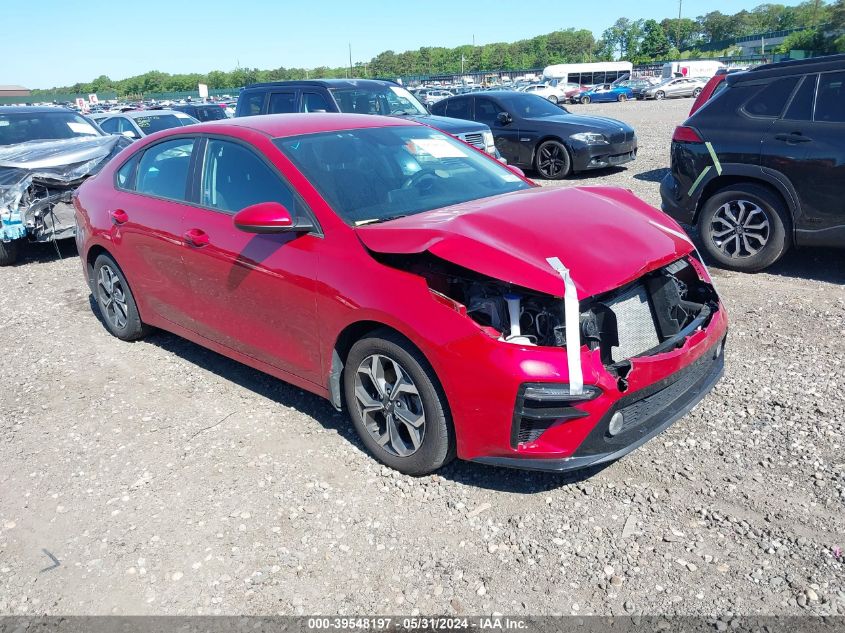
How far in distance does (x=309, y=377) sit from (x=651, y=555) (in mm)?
1964

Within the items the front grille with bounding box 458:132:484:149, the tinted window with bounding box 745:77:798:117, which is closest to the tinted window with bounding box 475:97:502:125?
the front grille with bounding box 458:132:484:149

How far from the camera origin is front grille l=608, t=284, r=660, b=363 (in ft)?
10.4

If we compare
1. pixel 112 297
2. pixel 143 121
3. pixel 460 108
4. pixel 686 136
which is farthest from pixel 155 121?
pixel 686 136

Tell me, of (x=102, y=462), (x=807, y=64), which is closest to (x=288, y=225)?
(x=102, y=462)

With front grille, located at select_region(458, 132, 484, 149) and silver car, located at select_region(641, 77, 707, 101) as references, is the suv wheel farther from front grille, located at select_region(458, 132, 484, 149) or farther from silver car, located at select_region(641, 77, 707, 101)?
silver car, located at select_region(641, 77, 707, 101)

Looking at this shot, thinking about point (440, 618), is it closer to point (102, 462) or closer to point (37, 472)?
point (102, 462)

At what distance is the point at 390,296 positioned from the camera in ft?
10.3

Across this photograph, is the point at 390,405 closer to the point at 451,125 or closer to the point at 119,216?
the point at 119,216

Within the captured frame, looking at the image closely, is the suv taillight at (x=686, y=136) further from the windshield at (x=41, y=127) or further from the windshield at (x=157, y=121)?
the windshield at (x=157, y=121)

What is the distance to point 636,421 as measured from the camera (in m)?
3.05

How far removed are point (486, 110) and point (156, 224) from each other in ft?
31.1

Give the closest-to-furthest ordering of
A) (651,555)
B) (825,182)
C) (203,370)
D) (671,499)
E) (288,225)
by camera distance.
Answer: (651,555) → (671,499) → (288,225) → (203,370) → (825,182)

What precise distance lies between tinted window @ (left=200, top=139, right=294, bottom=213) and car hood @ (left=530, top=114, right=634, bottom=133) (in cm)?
875

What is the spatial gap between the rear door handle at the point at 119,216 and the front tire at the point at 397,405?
7.89ft
